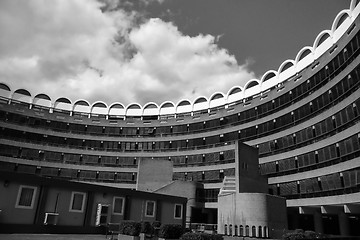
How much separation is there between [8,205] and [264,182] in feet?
101

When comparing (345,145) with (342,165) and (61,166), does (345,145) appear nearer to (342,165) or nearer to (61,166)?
(342,165)

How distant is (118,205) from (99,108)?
45.7m

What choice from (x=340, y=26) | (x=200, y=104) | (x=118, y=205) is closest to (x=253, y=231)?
(x=118, y=205)

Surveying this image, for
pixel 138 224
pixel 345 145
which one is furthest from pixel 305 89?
pixel 138 224

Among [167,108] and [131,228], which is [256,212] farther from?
[167,108]

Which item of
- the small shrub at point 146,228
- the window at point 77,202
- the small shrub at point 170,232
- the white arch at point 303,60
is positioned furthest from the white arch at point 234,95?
the small shrub at point 170,232

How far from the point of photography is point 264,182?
42344mm

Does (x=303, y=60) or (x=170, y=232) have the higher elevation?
(x=303, y=60)

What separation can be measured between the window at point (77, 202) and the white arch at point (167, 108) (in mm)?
42897

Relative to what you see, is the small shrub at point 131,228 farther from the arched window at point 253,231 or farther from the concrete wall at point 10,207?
the arched window at point 253,231

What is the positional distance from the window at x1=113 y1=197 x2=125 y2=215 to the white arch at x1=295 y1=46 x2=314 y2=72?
34.9 m

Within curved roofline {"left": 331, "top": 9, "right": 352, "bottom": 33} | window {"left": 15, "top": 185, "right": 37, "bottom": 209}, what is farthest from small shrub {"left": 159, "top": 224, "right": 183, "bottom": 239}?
curved roofline {"left": 331, "top": 9, "right": 352, "bottom": 33}

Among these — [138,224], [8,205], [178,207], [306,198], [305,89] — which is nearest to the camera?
[138,224]

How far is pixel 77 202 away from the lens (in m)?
28.4
